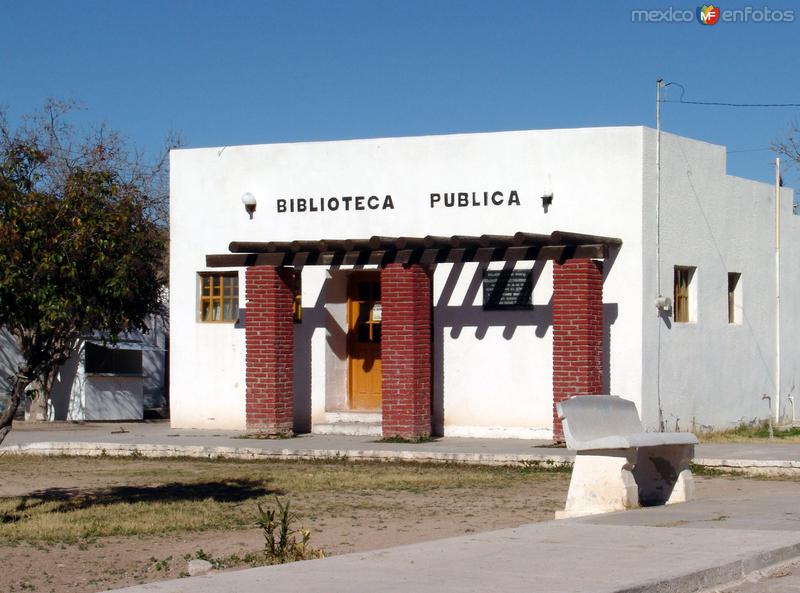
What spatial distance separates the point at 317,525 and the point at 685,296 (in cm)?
1145

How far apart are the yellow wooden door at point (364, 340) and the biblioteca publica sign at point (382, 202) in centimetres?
132

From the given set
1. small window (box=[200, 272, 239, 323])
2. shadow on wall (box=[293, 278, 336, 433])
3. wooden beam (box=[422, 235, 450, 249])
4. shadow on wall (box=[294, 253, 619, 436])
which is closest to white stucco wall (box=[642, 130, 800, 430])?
shadow on wall (box=[294, 253, 619, 436])

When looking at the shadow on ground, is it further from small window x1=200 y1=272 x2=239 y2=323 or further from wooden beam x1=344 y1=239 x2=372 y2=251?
small window x1=200 y1=272 x2=239 y2=323

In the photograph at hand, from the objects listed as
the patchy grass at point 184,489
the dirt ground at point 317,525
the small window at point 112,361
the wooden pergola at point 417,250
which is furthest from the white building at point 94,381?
the dirt ground at point 317,525

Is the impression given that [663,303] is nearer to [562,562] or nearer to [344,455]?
[344,455]

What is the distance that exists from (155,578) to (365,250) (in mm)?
11734

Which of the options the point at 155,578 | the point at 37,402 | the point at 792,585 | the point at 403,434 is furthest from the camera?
the point at 37,402

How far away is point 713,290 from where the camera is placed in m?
22.8

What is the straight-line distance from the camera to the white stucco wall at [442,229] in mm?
20688

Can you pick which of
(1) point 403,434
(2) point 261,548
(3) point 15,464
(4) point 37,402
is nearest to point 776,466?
(1) point 403,434

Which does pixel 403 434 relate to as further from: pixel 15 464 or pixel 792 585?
pixel 792 585

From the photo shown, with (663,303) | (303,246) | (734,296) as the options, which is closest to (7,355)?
(303,246)

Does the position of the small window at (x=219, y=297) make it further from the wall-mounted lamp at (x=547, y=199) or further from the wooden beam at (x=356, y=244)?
the wall-mounted lamp at (x=547, y=199)

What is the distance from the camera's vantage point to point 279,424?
2195 cm
